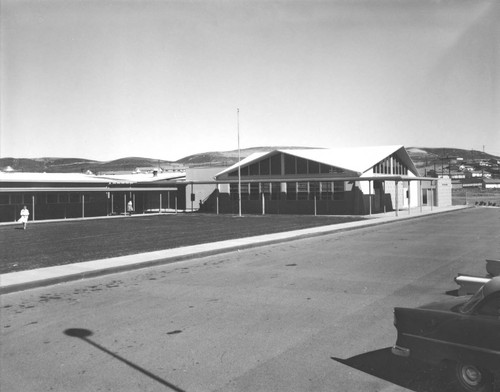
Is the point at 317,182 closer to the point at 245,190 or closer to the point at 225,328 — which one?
the point at 245,190

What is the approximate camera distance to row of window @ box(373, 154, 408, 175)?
45.8 metres

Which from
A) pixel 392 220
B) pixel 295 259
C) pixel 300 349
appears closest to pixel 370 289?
pixel 300 349

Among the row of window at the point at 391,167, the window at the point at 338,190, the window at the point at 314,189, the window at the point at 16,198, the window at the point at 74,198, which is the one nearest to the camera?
the window at the point at 16,198

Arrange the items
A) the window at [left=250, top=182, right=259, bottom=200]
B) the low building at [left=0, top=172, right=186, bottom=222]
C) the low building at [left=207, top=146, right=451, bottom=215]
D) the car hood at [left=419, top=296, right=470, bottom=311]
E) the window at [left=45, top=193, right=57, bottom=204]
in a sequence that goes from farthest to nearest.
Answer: the window at [left=250, top=182, right=259, bottom=200] < the low building at [left=207, top=146, right=451, bottom=215] < the window at [left=45, top=193, right=57, bottom=204] < the low building at [left=0, top=172, right=186, bottom=222] < the car hood at [left=419, top=296, right=470, bottom=311]

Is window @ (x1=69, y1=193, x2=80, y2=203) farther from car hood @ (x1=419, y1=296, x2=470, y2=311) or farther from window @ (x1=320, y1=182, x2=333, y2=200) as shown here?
car hood @ (x1=419, y1=296, x2=470, y2=311)

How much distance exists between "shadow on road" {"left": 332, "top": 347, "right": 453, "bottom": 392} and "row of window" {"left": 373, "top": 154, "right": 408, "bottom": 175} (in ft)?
131

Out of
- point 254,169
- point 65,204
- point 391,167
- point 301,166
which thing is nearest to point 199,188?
point 254,169

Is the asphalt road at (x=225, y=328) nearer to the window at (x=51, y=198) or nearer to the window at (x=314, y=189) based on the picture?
the window at (x=51, y=198)

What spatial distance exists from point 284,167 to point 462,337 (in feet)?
135

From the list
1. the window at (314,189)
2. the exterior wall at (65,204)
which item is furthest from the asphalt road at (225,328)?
the window at (314,189)

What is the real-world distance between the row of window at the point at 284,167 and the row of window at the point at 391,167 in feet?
16.7

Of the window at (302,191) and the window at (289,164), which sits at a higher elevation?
the window at (289,164)

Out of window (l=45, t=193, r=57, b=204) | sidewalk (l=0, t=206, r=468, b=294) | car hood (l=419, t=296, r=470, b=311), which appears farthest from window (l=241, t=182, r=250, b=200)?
car hood (l=419, t=296, r=470, b=311)

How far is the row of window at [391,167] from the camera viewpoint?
1801 inches
